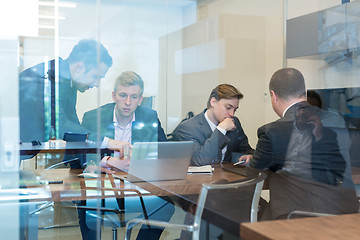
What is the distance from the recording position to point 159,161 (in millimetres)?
2949

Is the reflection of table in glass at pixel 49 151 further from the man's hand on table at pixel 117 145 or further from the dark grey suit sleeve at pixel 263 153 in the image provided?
the dark grey suit sleeve at pixel 263 153

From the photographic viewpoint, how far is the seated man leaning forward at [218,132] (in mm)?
3090

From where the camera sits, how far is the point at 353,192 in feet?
10.0

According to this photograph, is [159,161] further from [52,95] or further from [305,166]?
[305,166]

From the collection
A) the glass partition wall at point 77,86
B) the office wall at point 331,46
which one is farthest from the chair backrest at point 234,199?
the office wall at point 331,46

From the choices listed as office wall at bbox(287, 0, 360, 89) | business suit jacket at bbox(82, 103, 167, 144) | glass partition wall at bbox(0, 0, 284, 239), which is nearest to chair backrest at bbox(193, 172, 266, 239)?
glass partition wall at bbox(0, 0, 284, 239)

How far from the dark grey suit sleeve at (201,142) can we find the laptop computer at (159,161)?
0.05 meters

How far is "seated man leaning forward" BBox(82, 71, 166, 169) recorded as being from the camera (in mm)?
2988

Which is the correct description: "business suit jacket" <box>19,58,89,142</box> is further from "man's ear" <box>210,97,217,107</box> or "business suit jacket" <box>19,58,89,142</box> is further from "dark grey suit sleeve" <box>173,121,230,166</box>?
"man's ear" <box>210,97,217,107</box>

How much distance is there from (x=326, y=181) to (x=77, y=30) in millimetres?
1686

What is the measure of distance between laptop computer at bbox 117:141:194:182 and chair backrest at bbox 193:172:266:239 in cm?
33

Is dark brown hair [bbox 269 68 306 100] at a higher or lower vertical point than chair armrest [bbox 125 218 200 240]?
higher

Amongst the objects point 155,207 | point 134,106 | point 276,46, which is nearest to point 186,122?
point 134,106

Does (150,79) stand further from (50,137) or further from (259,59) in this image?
(259,59)
